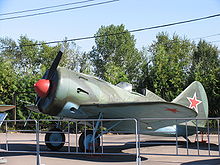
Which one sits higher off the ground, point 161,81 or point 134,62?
point 134,62

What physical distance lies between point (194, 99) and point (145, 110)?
4.15 meters

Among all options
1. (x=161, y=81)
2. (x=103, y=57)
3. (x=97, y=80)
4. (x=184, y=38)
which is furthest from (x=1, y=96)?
(x=184, y=38)

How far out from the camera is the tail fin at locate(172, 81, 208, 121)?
12477 millimetres

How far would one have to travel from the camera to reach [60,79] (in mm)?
9570

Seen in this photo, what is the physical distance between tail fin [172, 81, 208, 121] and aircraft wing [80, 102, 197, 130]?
2295 mm

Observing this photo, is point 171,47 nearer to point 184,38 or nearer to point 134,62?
point 184,38

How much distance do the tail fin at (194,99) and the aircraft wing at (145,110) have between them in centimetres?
229

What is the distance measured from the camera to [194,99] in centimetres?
1269

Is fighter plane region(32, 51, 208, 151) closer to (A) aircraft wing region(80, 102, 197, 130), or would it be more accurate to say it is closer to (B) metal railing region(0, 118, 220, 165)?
(A) aircraft wing region(80, 102, 197, 130)

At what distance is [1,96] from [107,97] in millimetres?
16235

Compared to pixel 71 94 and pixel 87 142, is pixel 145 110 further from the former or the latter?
pixel 71 94

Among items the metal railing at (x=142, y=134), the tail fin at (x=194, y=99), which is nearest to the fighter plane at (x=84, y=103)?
the metal railing at (x=142, y=134)

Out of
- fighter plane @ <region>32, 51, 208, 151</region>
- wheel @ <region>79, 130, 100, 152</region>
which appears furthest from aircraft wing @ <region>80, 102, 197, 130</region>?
wheel @ <region>79, 130, 100, 152</region>

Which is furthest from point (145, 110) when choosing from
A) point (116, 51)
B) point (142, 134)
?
point (116, 51)
